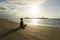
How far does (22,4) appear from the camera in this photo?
43.1 feet

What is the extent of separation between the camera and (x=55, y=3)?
14.0 meters

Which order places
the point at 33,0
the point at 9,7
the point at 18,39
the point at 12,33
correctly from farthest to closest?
the point at 9,7 < the point at 33,0 < the point at 12,33 < the point at 18,39

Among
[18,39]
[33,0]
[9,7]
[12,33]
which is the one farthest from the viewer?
[9,7]

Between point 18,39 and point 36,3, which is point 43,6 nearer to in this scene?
point 36,3

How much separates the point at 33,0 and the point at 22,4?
1.20 m

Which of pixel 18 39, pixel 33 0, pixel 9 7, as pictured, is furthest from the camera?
pixel 9 7

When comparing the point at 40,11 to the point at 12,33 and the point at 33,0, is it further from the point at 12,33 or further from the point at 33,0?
the point at 12,33

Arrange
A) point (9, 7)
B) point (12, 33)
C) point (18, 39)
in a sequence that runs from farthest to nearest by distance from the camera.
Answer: point (9, 7), point (12, 33), point (18, 39)

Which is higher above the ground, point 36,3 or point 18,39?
point 36,3

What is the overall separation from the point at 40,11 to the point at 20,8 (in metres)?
1.88

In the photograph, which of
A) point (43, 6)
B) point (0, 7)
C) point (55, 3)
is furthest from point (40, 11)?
point (0, 7)

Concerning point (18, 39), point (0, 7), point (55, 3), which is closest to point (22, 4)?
point (0, 7)

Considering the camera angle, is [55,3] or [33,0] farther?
[55,3]

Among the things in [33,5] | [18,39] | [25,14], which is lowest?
[18,39]
